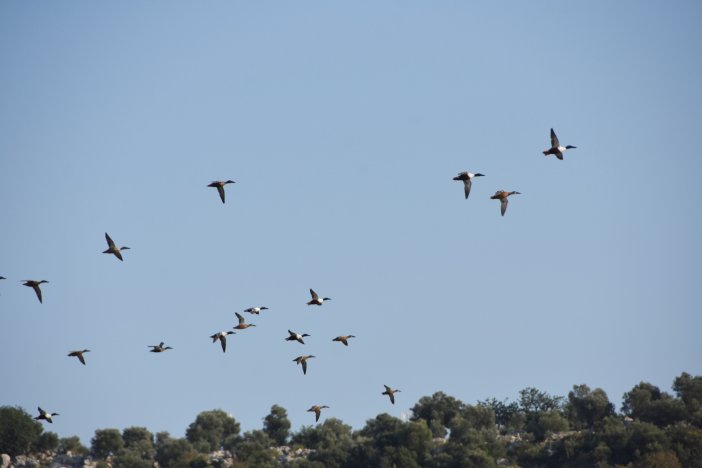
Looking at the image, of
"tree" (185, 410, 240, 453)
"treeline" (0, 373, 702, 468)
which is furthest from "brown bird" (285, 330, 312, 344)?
"tree" (185, 410, 240, 453)

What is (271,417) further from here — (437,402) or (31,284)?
(31,284)

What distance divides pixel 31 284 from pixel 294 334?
45.6 ft

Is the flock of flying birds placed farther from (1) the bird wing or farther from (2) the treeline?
(2) the treeline

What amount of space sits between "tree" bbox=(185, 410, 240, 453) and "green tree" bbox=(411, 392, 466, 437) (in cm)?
1606

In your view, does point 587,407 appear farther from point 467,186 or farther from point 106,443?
point 467,186

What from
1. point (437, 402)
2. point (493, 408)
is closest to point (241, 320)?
point (437, 402)

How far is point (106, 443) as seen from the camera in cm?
10588

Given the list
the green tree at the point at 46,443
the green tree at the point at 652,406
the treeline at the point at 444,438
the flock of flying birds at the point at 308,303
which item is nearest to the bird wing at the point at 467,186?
the flock of flying birds at the point at 308,303

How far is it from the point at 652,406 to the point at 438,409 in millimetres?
18799

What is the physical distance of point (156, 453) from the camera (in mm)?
106188

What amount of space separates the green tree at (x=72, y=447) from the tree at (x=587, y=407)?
1589 inches

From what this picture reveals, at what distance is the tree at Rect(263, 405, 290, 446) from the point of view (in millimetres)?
112062

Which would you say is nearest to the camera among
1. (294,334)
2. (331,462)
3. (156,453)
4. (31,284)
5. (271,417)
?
(31,284)

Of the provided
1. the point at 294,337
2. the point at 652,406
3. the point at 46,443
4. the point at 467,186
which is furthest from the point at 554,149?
the point at 46,443
